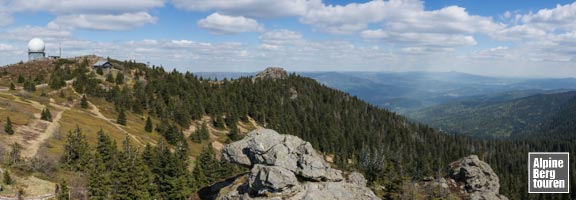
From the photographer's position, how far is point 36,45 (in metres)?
164

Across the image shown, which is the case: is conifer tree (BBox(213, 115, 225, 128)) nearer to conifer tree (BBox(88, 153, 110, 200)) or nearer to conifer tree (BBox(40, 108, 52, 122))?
conifer tree (BBox(40, 108, 52, 122))

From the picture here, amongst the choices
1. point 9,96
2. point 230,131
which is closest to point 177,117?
point 230,131

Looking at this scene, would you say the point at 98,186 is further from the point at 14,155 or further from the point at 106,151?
the point at 106,151

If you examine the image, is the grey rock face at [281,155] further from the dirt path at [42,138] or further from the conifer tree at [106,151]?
the dirt path at [42,138]

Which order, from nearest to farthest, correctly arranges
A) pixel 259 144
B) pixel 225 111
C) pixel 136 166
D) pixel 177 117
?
1. pixel 259 144
2. pixel 136 166
3. pixel 177 117
4. pixel 225 111

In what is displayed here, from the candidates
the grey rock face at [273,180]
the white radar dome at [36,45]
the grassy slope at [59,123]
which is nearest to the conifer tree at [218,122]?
the grassy slope at [59,123]

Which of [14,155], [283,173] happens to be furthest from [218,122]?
[283,173]

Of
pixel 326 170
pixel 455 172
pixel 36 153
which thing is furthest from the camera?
pixel 455 172

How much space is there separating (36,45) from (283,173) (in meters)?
170

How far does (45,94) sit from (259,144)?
362 ft

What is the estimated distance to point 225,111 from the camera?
172 metres

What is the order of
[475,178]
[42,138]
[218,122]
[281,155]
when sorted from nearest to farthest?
1. [281,155]
2. [42,138]
3. [475,178]
4. [218,122]

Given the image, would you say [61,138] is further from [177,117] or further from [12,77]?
[12,77]

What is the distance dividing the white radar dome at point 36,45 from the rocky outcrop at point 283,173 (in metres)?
158
